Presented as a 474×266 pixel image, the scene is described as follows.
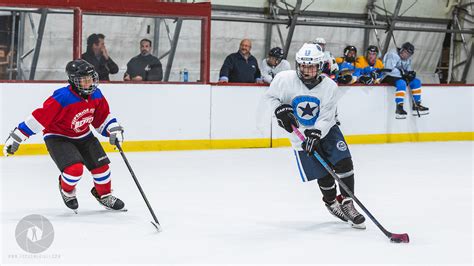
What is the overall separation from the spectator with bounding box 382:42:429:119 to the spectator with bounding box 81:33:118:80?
3459mm

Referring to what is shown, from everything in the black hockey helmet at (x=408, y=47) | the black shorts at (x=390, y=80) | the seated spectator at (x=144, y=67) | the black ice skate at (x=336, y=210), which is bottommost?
the black ice skate at (x=336, y=210)

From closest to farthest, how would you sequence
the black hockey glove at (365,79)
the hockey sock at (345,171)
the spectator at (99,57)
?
1. the hockey sock at (345,171)
2. the spectator at (99,57)
3. the black hockey glove at (365,79)

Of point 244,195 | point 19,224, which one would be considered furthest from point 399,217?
point 19,224

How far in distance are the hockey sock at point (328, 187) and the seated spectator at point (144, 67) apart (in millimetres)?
4211

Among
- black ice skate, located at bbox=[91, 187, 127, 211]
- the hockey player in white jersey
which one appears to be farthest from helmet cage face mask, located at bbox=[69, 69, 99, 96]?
the hockey player in white jersey

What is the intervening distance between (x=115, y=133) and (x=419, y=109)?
235 inches

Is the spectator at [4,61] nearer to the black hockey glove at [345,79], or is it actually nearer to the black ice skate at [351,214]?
the black hockey glove at [345,79]

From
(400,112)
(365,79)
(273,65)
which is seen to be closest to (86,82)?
(273,65)

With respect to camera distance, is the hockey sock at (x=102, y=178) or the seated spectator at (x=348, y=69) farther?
the seated spectator at (x=348, y=69)

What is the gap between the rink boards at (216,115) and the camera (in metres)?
7.89

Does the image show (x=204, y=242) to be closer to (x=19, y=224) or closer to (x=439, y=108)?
(x=19, y=224)

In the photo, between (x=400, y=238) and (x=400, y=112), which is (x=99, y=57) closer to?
(x=400, y=112)

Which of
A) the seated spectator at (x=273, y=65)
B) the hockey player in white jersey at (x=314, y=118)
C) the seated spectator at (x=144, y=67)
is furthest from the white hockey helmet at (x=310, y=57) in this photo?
the seated spectator at (x=273, y=65)

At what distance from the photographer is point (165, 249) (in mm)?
3789
